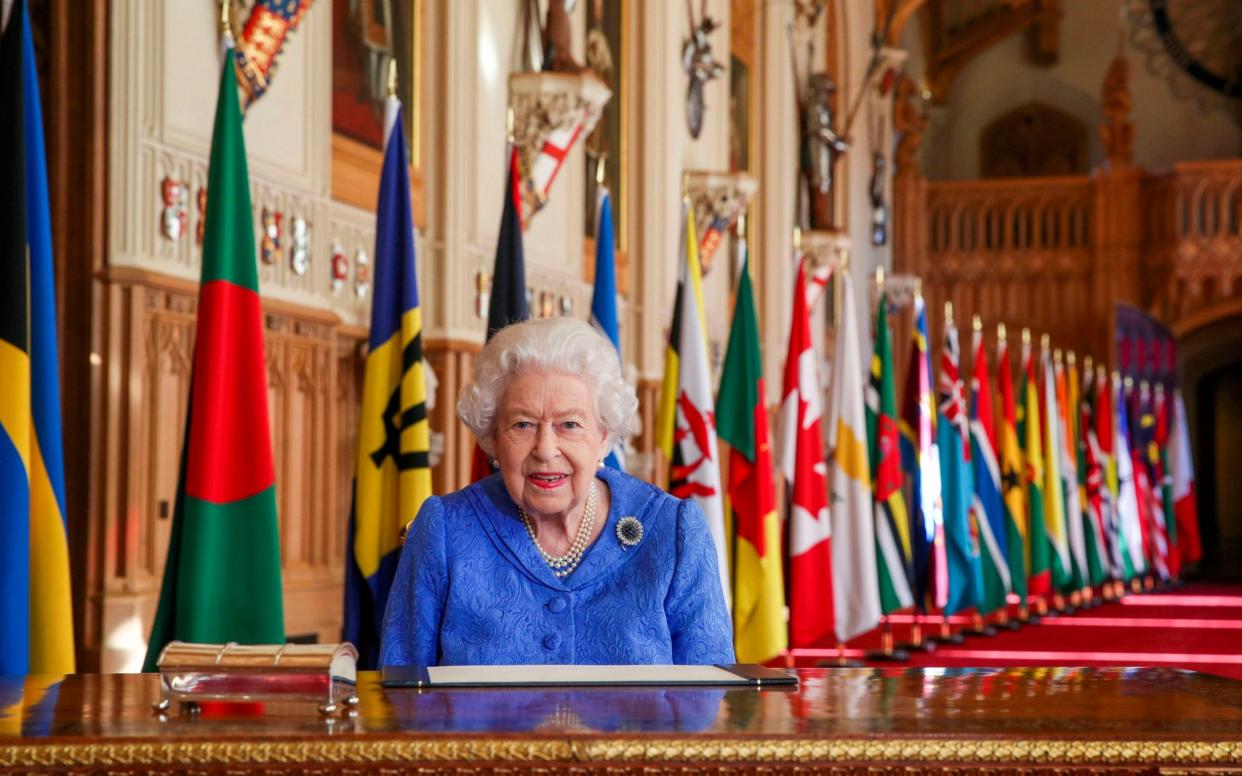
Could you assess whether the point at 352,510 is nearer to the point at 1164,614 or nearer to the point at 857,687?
the point at 857,687

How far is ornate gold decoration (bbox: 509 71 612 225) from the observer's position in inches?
413

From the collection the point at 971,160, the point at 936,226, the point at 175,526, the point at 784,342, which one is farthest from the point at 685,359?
the point at 971,160

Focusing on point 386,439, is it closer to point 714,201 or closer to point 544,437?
point 544,437

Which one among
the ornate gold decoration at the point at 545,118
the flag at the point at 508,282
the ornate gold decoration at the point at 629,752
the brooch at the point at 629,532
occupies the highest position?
the ornate gold decoration at the point at 545,118

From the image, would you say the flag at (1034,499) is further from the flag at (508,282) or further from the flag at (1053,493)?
the flag at (508,282)

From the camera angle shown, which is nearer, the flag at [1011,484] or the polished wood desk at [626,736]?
the polished wood desk at [626,736]

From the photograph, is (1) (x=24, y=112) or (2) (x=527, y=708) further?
(1) (x=24, y=112)

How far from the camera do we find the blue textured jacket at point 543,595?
3.07 meters

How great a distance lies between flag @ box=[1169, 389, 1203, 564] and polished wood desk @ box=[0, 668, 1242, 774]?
64.9 feet

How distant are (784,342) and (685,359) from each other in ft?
31.2

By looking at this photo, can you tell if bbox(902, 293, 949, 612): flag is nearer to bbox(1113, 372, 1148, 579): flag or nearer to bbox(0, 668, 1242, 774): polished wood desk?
bbox(1113, 372, 1148, 579): flag

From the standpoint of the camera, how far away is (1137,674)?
2852mm

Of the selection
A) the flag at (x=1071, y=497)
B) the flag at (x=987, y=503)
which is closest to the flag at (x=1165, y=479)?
the flag at (x=1071, y=497)

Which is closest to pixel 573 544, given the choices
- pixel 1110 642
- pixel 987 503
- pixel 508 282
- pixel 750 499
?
pixel 508 282
